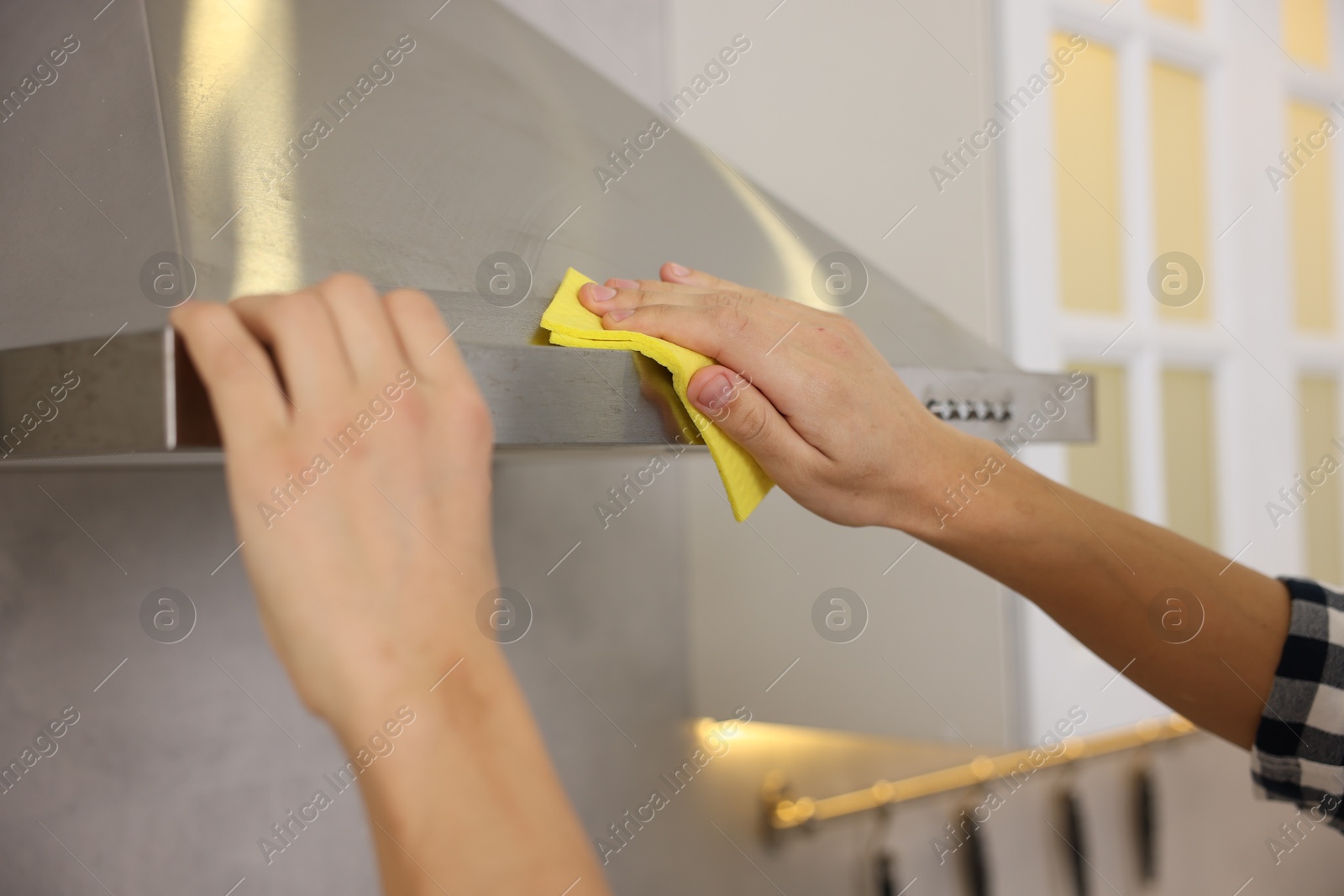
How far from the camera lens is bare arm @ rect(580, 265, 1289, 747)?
48 centimetres

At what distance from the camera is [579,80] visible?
2.32ft

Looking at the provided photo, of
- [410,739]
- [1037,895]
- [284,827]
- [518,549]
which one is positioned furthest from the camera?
[1037,895]

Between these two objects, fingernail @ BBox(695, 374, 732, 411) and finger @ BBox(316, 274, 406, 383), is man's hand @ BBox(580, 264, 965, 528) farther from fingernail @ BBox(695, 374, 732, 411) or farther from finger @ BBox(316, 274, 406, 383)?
finger @ BBox(316, 274, 406, 383)

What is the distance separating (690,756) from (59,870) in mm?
564

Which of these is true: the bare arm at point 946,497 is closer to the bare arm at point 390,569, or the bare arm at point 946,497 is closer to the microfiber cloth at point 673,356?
the microfiber cloth at point 673,356

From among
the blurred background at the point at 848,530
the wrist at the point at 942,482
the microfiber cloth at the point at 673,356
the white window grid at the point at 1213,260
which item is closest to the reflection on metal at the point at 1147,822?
the blurred background at the point at 848,530

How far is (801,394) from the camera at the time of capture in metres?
0.49

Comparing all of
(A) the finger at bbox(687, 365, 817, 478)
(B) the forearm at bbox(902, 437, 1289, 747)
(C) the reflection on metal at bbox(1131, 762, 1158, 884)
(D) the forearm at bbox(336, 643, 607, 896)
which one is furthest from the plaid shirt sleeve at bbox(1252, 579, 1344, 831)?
(C) the reflection on metal at bbox(1131, 762, 1158, 884)

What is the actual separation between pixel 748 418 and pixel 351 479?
8.6 inches

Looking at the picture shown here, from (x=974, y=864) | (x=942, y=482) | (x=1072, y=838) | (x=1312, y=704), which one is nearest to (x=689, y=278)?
(x=942, y=482)

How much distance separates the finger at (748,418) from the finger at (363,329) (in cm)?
17

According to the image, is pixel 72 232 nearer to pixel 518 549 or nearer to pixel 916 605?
pixel 518 549

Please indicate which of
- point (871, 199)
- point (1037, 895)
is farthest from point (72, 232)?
point (1037, 895)

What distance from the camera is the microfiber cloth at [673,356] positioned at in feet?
1.53
